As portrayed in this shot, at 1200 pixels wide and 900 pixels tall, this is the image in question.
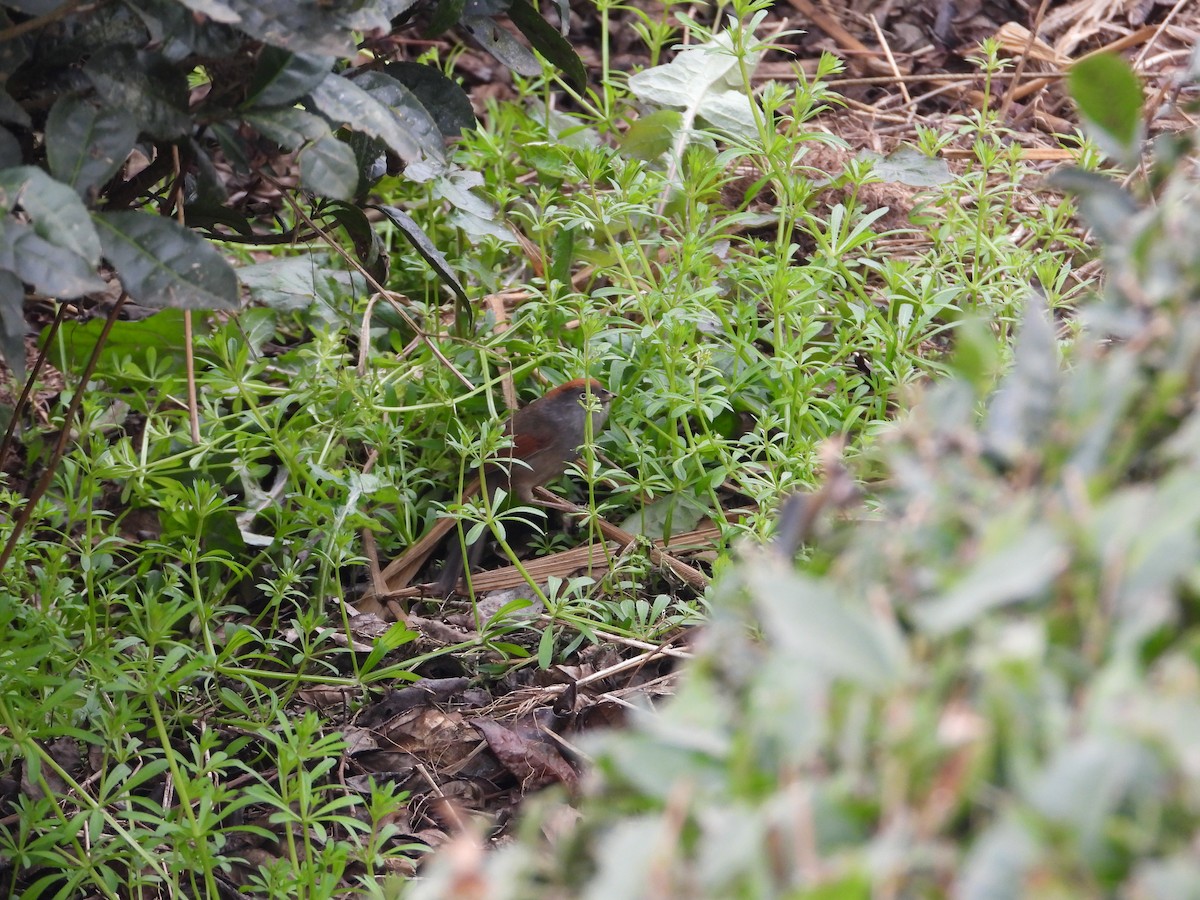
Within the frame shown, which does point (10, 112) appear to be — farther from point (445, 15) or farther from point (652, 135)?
point (652, 135)

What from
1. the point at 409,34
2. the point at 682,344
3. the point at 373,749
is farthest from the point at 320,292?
the point at 409,34

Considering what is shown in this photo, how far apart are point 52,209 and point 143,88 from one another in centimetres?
23

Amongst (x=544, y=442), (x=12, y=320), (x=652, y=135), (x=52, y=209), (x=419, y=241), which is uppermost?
(x=52, y=209)

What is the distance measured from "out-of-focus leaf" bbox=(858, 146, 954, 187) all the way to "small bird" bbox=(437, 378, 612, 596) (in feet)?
3.10

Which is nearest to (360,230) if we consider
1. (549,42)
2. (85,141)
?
(549,42)

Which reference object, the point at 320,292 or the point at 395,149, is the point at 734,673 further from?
the point at 320,292

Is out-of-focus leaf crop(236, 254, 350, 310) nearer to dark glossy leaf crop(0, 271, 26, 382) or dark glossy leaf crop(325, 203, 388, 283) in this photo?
dark glossy leaf crop(325, 203, 388, 283)

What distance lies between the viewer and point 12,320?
1.21 meters

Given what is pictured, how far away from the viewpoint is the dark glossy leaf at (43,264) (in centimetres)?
114

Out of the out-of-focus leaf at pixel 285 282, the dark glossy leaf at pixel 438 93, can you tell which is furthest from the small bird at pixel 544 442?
the dark glossy leaf at pixel 438 93

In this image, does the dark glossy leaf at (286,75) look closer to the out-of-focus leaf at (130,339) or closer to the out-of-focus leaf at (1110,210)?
the out-of-focus leaf at (1110,210)

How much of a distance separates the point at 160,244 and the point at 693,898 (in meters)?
1.05

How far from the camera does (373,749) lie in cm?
206

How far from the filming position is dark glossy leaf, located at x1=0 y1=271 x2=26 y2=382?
119 cm
